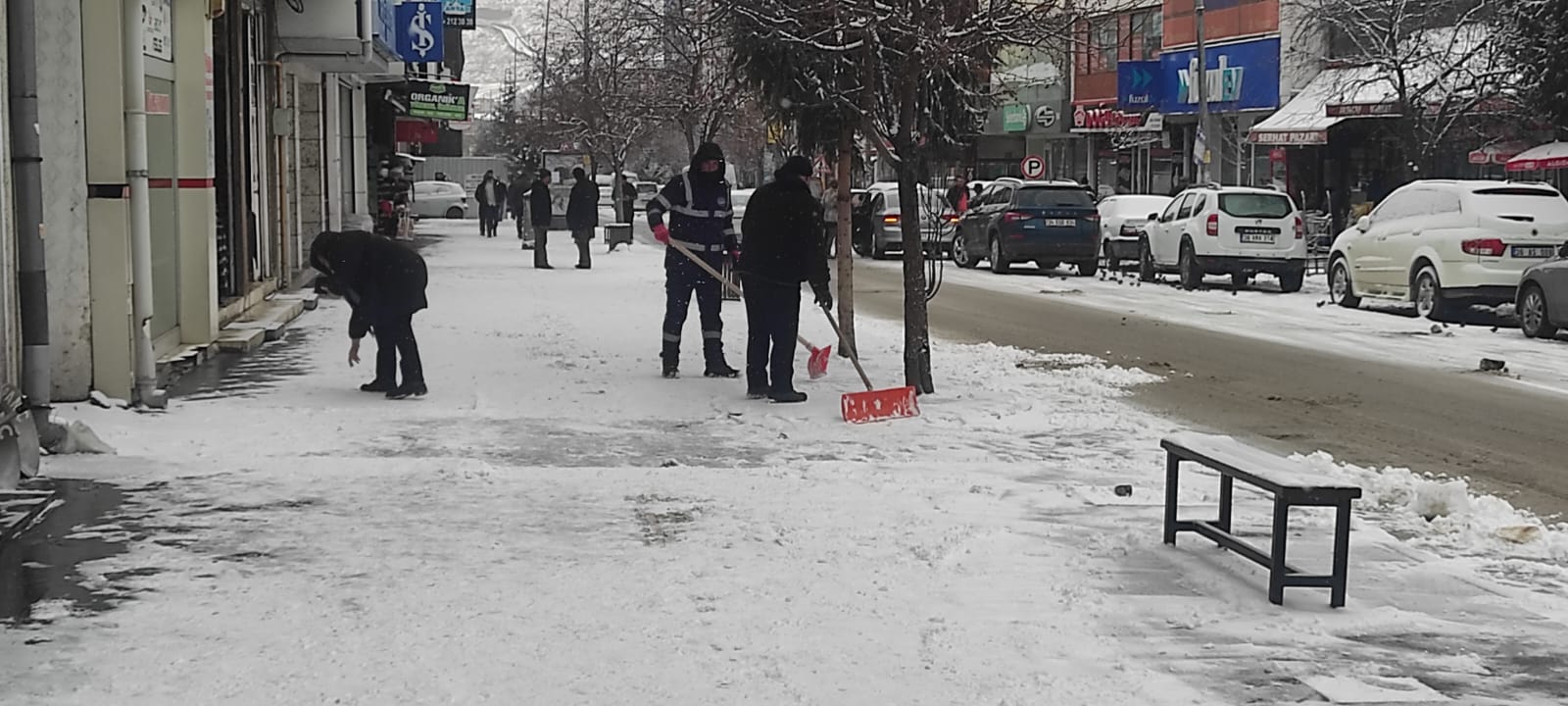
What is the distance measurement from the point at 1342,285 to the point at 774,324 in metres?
13.6

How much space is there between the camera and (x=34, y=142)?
9.26 metres

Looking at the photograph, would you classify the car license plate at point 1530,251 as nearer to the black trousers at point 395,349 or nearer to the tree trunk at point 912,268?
the tree trunk at point 912,268

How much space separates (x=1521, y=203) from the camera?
798 inches

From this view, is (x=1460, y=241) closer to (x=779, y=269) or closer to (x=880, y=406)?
(x=779, y=269)

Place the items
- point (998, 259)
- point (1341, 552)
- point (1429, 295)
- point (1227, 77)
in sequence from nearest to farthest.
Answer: point (1341, 552) < point (1429, 295) < point (998, 259) < point (1227, 77)

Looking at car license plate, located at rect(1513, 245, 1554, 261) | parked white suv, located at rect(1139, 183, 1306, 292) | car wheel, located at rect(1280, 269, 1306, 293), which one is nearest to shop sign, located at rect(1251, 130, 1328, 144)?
parked white suv, located at rect(1139, 183, 1306, 292)

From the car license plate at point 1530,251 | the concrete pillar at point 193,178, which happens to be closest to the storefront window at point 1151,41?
the car license plate at point 1530,251

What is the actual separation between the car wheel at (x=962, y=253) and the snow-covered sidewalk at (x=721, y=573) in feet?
69.7

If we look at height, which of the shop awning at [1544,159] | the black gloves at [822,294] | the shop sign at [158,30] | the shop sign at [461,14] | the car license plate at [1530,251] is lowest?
the black gloves at [822,294]

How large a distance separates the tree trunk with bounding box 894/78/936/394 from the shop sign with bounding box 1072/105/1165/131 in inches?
1476

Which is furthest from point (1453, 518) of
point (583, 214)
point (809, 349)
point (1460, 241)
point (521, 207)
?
point (521, 207)

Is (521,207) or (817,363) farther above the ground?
(521,207)

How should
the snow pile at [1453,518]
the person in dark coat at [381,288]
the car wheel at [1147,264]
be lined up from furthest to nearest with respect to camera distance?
the car wheel at [1147,264] → the person in dark coat at [381,288] → the snow pile at [1453,518]

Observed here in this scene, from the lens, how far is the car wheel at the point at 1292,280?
86.1 feet
